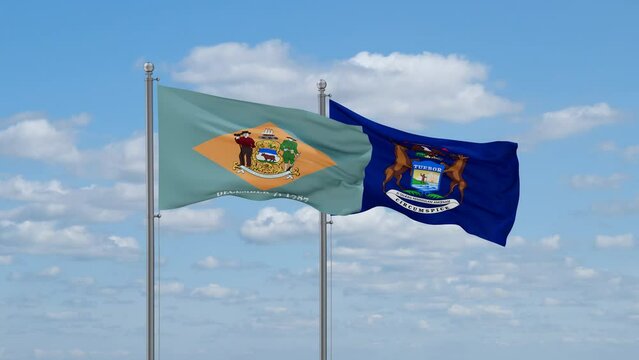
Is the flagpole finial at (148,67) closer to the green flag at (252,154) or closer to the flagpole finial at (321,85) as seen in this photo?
the green flag at (252,154)

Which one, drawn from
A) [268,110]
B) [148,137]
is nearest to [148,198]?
[148,137]

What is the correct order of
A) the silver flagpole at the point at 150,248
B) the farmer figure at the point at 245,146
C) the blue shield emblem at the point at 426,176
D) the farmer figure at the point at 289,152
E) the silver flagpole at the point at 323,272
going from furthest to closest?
the blue shield emblem at the point at 426,176
the silver flagpole at the point at 323,272
the farmer figure at the point at 289,152
the farmer figure at the point at 245,146
the silver flagpole at the point at 150,248

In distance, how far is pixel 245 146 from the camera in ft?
95.7

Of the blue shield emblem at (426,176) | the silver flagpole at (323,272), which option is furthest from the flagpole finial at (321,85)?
the blue shield emblem at (426,176)

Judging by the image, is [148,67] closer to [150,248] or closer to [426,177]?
[150,248]

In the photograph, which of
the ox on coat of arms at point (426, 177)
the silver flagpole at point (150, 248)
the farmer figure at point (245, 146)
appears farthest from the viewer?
the ox on coat of arms at point (426, 177)

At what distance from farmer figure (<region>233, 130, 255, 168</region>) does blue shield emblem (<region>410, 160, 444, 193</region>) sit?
5427mm

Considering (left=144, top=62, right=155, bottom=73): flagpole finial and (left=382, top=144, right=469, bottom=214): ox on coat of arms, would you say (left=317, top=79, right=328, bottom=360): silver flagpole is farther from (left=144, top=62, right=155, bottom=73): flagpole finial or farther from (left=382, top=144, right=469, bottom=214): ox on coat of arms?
(left=144, top=62, right=155, bottom=73): flagpole finial

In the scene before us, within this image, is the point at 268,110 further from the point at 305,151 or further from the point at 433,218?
the point at 433,218

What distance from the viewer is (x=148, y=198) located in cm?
2708

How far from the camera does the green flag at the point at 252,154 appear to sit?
28156 millimetres

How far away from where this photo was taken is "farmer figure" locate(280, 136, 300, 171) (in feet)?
97.4

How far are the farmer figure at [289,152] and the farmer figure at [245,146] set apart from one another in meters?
0.87

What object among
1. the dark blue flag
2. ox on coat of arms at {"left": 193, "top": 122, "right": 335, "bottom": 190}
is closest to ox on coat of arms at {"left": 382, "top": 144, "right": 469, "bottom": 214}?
the dark blue flag
